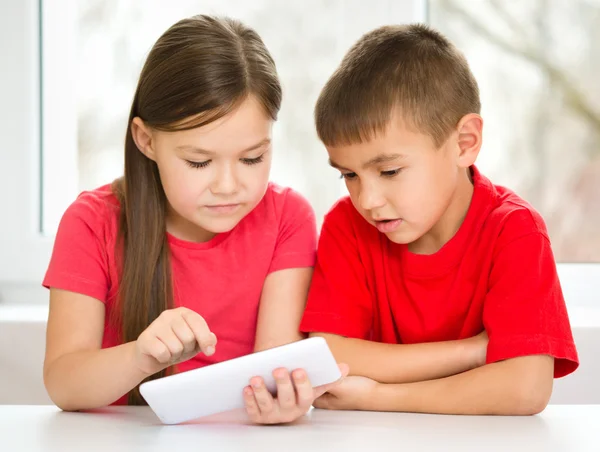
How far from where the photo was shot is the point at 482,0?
1.83m

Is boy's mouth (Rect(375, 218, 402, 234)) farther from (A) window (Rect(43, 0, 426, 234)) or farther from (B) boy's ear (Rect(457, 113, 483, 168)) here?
(A) window (Rect(43, 0, 426, 234))

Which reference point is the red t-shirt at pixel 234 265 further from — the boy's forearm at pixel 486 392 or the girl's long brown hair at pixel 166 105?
the boy's forearm at pixel 486 392

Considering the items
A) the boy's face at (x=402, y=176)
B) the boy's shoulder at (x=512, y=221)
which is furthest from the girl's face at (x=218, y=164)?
the boy's shoulder at (x=512, y=221)

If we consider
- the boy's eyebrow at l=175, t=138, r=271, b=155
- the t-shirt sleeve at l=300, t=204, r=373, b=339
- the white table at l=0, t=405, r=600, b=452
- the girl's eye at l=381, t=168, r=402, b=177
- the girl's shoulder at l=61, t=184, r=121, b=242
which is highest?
the boy's eyebrow at l=175, t=138, r=271, b=155

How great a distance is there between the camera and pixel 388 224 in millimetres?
1082

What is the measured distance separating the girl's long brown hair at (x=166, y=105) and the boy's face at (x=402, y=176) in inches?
5.9

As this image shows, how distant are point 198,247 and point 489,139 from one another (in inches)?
34.9

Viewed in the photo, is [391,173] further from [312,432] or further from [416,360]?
[312,432]

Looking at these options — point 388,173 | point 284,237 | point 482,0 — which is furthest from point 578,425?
point 482,0

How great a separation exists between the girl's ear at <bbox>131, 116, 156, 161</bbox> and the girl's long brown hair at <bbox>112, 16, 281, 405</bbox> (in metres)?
0.01

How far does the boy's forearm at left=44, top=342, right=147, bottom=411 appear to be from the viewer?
1009 mm

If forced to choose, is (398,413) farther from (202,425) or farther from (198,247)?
(198,247)

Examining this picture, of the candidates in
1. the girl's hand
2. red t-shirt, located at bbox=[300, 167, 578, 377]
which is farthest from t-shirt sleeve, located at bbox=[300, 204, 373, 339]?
the girl's hand

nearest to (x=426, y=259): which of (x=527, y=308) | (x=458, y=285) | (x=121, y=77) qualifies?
(x=458, y=285)
